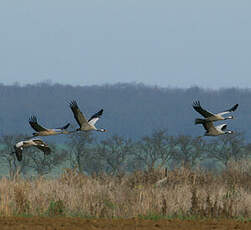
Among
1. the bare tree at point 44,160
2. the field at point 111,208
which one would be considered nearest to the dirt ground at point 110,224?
the field at point 111,208

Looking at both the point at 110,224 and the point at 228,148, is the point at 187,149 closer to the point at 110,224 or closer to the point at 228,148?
the point at 228,148

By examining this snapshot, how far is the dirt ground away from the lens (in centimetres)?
1459

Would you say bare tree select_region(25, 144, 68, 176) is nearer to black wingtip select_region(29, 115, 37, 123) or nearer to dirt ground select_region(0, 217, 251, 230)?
dirt ground select_region(0, 217, 251, 230)

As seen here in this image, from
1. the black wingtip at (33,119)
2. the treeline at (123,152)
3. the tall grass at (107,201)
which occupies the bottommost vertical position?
the tall grass at (107,201)

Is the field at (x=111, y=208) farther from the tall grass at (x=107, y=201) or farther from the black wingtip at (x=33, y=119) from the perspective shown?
the black wingtip at (x=33, y=119)

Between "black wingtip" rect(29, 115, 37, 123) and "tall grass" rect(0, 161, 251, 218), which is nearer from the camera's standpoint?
"black wingtip" rect(29, 115, 37, 123)

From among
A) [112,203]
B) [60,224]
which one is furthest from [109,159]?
[60,224]

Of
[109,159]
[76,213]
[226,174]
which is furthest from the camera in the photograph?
[109,159]

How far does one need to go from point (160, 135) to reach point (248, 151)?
33.9 feet

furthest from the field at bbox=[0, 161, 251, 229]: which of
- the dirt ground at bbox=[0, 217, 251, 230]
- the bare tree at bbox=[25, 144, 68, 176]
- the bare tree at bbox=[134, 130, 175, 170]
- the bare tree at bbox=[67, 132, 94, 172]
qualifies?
the bare tree at bbox=[67, 132, 94, 172]

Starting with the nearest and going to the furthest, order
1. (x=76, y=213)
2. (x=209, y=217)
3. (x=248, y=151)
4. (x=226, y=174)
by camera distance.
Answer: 1. (x=209, y=217)
2. (x=76, y=213)
3. (x=226, y=174)
4. (x=248, y=151)

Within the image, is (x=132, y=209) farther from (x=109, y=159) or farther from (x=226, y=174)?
(x=109, y=159)

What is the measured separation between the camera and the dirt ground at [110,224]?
1459cm

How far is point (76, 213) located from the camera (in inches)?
744
